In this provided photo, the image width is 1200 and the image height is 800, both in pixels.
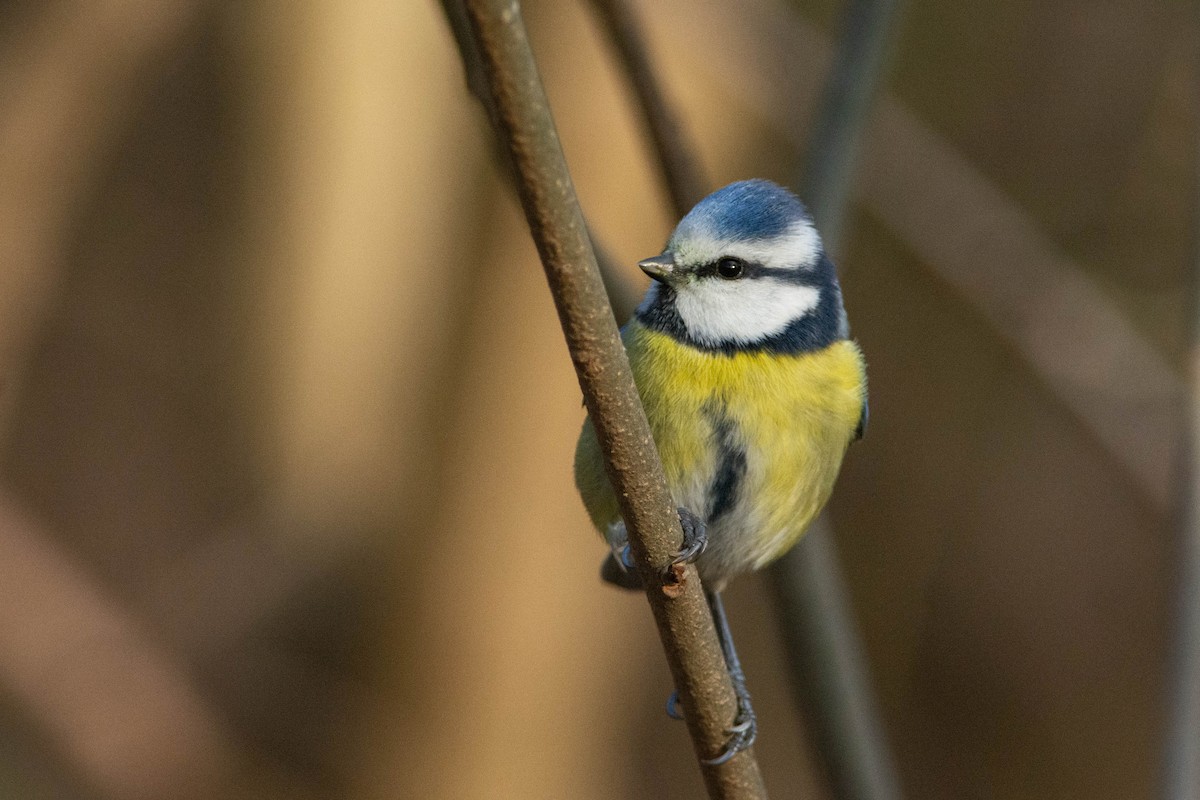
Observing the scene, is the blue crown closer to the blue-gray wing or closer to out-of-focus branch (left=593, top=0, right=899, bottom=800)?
out-of-focus branch (left=593, top=0, right=899, bottom=800)

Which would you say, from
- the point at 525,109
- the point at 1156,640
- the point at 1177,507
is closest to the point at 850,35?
the point at 1177,507

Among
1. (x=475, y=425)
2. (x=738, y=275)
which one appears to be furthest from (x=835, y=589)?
(x=475, y=425)

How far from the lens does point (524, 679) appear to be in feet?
7.67

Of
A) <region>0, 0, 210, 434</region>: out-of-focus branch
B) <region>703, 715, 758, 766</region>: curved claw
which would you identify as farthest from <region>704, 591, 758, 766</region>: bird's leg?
<region>0, 0, 210, 434</region>: out-of-focus branch

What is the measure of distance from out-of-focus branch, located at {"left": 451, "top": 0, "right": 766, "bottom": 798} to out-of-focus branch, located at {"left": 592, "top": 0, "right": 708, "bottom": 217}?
63 cm

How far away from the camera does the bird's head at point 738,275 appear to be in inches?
48.3

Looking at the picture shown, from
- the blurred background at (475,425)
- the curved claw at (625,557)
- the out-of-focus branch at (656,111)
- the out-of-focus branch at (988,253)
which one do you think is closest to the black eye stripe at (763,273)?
the out-of-focus branch at (656,111)

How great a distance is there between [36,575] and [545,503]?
0.97 meters

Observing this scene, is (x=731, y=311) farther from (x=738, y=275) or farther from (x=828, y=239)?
(x=828, y=239)

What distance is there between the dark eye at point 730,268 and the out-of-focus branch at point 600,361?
466 millimetres

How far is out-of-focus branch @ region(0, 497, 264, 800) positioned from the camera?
181 centimetres

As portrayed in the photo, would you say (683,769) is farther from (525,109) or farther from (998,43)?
(525,109)

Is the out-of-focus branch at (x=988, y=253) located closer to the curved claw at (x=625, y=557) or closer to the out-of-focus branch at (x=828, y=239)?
the out-of-focus branch at (x=828, y=239)

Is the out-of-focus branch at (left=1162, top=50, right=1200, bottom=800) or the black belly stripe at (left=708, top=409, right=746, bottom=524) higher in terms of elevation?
the black belly stripe at (left=708, top=409, right=746, bottom=524)
